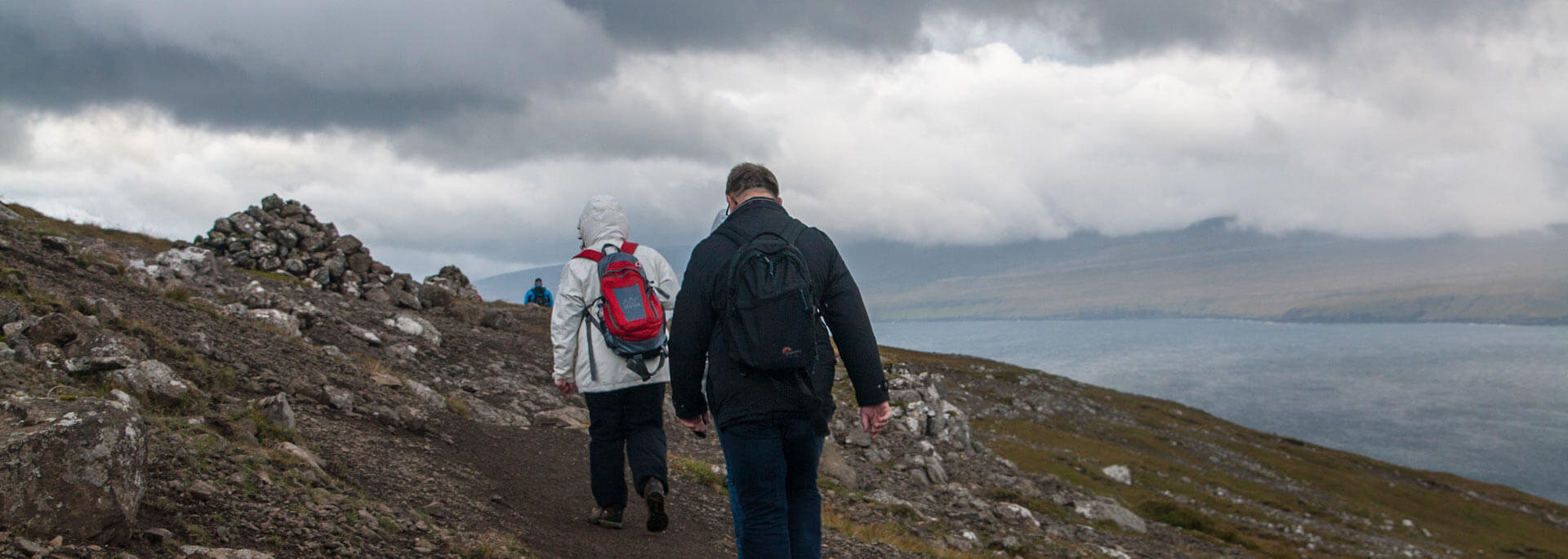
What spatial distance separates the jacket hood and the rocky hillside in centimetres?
278

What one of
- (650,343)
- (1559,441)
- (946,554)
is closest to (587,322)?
(650,343)

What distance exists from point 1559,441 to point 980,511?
22418 cm

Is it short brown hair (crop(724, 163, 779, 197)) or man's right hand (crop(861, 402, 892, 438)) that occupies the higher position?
short brown hair (crop(724, 163, 779, 197))

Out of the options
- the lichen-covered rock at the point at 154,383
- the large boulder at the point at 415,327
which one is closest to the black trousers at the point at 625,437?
the lichen-covered rock at the point at 154,383

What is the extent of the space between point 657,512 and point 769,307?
4.38m

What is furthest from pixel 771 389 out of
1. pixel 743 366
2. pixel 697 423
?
pixel 697 423

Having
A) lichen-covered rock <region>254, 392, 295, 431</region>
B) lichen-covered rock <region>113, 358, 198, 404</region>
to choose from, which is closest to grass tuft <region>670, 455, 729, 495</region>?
lichen-covered rock <region>254, 392, 295, 431</region>

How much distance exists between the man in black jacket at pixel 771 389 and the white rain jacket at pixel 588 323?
2.45 m

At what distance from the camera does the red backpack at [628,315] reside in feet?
25.6

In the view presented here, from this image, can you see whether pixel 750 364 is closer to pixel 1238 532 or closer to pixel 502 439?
pixel 502 439

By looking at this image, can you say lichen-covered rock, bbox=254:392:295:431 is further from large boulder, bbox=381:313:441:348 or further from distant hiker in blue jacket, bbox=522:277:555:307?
distant hiker in blue jacket, bbox=522:277:555:307

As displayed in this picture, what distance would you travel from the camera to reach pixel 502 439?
1304 centimetres

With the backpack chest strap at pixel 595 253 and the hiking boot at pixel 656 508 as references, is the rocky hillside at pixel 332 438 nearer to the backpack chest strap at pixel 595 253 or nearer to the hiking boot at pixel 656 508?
the hiking boot at pixel 656 508

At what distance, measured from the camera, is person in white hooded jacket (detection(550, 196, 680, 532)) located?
801 centimetres
